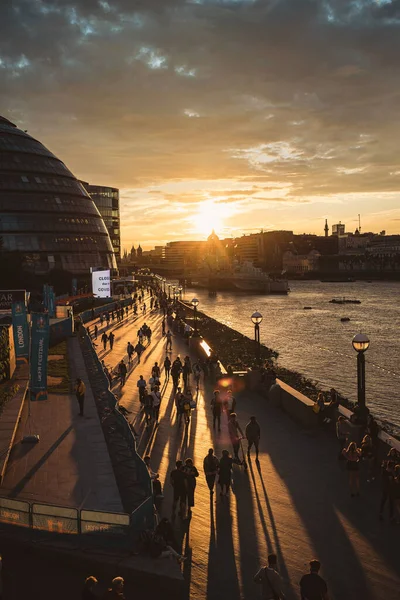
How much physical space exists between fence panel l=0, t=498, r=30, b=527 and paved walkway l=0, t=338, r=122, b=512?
0.56 metres

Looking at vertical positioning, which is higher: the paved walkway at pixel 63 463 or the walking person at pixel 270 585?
the walking person at pixel 270 585

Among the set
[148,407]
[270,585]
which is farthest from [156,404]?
[270,585]

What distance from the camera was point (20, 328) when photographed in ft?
82.0

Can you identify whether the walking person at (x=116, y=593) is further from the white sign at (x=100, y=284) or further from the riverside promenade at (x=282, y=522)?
the white sign at (x=100, y=284)

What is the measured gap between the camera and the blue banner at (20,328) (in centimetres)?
2469

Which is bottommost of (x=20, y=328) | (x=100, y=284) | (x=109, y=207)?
(x=20, y=328)

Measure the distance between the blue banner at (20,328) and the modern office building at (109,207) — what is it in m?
150

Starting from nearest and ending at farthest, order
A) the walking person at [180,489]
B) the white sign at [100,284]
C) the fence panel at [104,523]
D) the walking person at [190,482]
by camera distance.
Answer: the fence panel at [104,523] → the walking person at [180,489] → the walking person at [190,482] → the white sign at [100,284]

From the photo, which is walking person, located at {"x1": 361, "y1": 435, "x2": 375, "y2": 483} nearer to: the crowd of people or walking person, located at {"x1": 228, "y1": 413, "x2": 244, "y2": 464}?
the crowd of people

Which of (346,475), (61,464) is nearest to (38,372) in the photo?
(61,464)

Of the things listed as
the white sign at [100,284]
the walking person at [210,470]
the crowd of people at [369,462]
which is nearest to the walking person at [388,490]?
the crowd of people at [369,462]

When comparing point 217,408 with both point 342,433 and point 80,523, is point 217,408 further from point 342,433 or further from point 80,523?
point 80,523

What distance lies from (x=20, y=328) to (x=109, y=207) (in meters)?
156

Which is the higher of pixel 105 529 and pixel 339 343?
pixel 105 529
